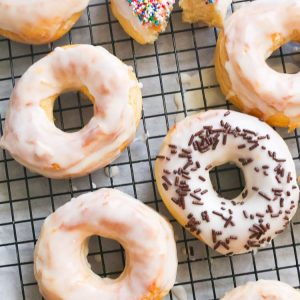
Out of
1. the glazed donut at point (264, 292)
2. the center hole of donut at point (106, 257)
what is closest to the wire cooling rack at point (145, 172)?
the center hole of donut at point (106, 257)

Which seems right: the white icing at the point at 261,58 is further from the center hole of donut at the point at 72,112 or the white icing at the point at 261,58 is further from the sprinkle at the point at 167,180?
the center hole of donut at the point at 72,112

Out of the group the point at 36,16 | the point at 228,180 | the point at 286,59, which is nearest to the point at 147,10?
the point at 36,16

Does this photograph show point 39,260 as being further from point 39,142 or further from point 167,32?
A: point 167,32

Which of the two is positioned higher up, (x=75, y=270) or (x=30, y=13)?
(x=30, y=13)

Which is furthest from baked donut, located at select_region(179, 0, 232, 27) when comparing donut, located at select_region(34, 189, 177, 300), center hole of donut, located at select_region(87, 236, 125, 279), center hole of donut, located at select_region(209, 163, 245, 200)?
center hole of donut, located at select_region(87, 236, 125, 279)

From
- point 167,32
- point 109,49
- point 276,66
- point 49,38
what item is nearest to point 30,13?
point 49,38

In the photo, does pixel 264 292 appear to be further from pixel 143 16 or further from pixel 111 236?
pixel 143 16

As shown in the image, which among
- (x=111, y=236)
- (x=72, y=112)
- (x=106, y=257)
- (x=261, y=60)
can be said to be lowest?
(x=106, y=257)
